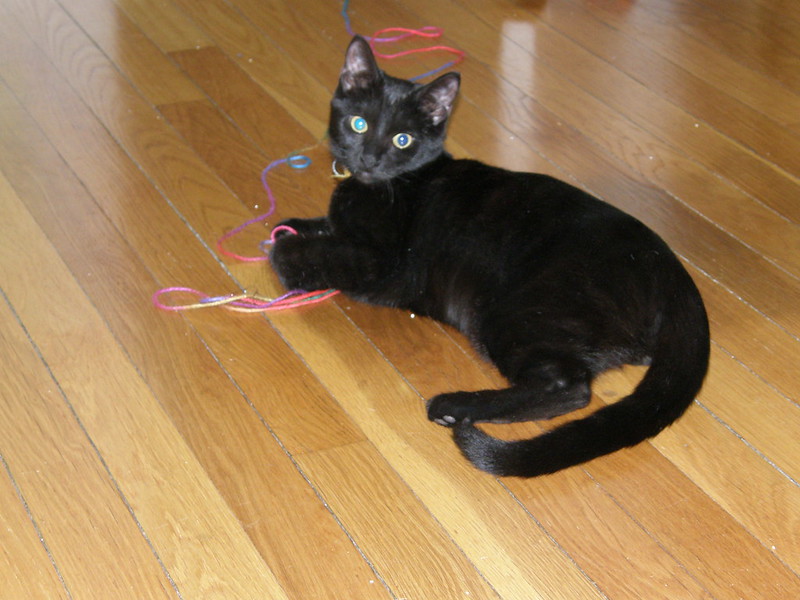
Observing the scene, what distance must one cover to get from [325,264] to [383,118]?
35 cm

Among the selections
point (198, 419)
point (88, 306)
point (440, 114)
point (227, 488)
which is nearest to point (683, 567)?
point (227, 488)

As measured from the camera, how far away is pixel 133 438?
180 cm

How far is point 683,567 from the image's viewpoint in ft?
5.22

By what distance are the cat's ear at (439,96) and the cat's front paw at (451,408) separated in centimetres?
65

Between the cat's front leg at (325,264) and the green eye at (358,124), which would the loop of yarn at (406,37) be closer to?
the green eye at (358,124)

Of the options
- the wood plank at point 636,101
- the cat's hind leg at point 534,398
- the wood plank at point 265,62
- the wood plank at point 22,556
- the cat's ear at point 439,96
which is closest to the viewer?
the wood plank at point 22,556

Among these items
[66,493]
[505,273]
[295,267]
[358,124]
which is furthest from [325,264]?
[66,493]

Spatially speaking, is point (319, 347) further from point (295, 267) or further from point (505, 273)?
point (505, 273)

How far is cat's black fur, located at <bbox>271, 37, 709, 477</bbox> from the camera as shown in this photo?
1739 mm

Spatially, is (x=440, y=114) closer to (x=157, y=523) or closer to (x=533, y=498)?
(x=533, y=498)

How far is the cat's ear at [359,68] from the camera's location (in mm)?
2088

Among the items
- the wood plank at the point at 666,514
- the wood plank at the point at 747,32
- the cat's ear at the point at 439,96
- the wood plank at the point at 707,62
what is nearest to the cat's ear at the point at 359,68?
the cat's ear at the point at 439,96

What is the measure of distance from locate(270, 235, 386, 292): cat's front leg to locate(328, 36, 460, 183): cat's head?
0.17m

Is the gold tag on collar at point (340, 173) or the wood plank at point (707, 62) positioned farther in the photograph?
the wood plank at point (707, 62)
